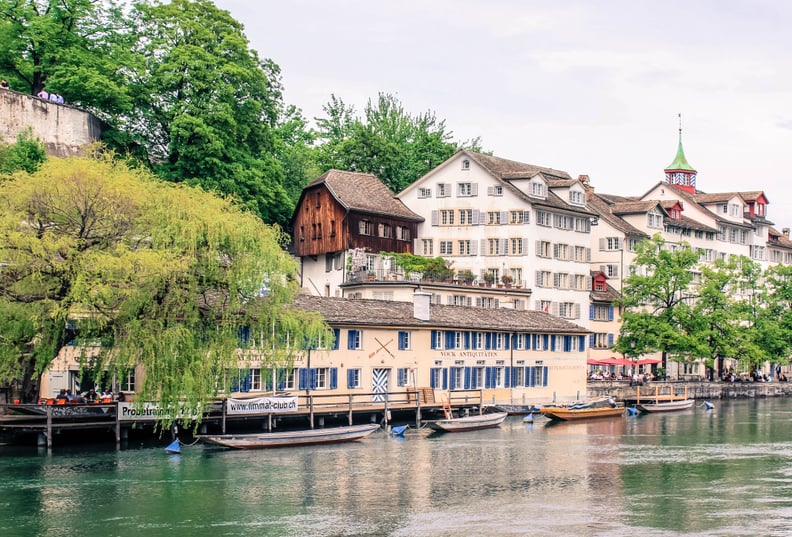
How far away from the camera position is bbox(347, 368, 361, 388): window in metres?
62.5

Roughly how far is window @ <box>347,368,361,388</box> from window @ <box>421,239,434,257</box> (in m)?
28.0

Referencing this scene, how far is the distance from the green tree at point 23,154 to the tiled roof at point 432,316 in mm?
15864

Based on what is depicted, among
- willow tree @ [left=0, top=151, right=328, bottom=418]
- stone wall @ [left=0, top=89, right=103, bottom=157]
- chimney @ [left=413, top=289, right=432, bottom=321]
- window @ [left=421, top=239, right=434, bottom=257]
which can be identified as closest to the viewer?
willow tree @ [left=0, top=151, right=328, bottom=418]

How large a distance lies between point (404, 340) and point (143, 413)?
1967cm

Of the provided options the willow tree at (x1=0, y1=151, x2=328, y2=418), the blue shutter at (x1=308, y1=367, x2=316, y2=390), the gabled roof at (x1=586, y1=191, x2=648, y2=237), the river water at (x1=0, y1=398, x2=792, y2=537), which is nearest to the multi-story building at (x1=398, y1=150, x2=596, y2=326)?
the gabled roof at (x1=586, y1=191, x2=648, y2=237)

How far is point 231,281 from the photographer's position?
159 feet

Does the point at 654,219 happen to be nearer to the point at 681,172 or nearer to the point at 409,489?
the point at 681,172

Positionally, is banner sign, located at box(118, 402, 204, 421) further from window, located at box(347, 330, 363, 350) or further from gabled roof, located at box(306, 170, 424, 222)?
gabled roof, located at box(306, 170, 424, 222)

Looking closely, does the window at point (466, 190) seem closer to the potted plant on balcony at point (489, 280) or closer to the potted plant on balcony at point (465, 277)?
the potted plant on balcony at point (489, 280)

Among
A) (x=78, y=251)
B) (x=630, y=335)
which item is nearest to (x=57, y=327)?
(x=78, y=251)

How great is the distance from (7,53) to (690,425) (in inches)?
1874

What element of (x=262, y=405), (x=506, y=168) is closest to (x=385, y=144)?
(x=506, y=168)

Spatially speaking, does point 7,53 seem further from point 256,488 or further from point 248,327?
point 256,488

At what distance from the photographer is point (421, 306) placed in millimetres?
66938
